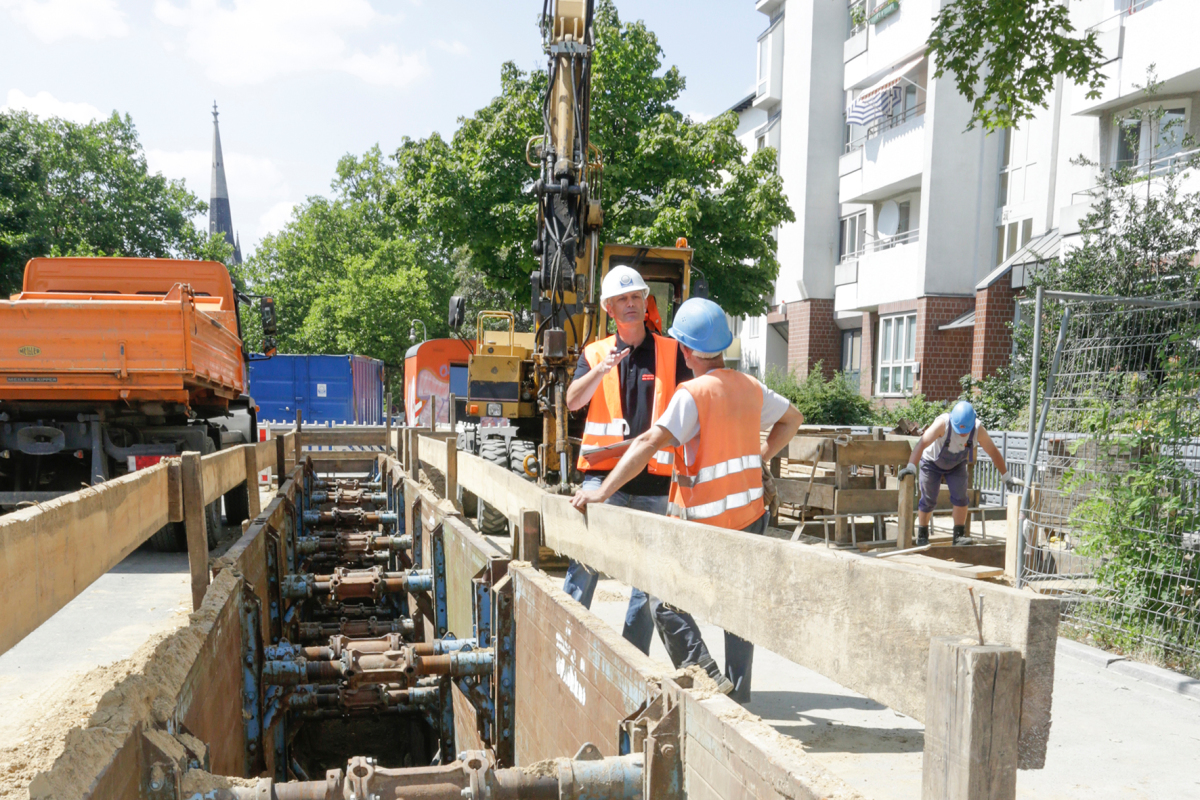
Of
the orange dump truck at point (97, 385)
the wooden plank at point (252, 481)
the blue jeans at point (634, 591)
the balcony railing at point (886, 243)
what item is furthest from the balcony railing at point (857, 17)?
the blue jeans at point (634, 591)

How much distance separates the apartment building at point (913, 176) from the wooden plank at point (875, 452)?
9.04 meters

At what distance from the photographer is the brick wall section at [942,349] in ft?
75.3

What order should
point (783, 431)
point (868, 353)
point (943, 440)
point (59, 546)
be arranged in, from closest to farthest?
point (59, 546) < point (783, 431) < point (943, 440) < point (868, 353)

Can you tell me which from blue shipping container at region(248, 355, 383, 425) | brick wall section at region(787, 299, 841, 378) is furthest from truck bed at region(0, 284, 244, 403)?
brick wall section at region(787, 299, 841, 378)

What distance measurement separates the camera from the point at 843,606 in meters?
1.86

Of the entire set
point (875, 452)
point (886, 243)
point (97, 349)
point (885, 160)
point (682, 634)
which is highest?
point (885, 160)

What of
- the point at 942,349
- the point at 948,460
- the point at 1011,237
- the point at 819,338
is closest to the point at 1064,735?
the point at 948,460

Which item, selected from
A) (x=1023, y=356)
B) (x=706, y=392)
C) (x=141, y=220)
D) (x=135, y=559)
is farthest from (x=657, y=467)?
(x=141, y=220)

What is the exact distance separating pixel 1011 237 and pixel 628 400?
21.0 m

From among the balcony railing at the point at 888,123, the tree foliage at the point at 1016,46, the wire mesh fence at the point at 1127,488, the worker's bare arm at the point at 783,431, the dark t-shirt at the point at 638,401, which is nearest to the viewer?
the worker's bare arm at the point at 783,431

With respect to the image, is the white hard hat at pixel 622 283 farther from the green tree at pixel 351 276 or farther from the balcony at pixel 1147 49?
the green tree at pixel 351 276

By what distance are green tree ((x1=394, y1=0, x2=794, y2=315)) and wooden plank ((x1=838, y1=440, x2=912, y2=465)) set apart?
10.4 metres

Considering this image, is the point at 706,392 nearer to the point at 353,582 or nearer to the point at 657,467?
the point at 657,467

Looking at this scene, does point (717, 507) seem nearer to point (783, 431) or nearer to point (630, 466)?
point (630, 466)
